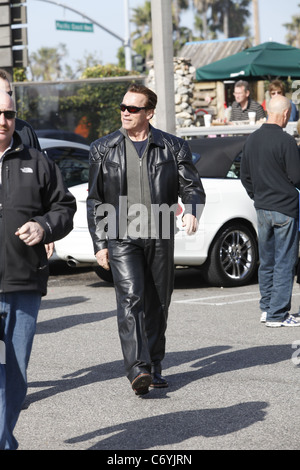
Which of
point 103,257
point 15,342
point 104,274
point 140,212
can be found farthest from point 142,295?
point 104,274

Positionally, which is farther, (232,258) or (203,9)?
(203,9)

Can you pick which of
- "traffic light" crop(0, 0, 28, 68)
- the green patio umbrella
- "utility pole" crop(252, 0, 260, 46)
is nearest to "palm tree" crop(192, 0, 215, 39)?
"utility pole" crop(252, 0, 260, 46)

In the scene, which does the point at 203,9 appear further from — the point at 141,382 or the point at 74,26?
the point at 141,382

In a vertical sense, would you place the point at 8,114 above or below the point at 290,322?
above

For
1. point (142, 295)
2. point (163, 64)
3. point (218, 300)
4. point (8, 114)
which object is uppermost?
point (163, 64)

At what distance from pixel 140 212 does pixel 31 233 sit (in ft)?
6.80

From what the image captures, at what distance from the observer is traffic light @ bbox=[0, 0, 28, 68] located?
1296cm

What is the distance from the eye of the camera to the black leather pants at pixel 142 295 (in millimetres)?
6109

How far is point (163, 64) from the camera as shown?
1274 cm

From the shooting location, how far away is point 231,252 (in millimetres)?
10711
